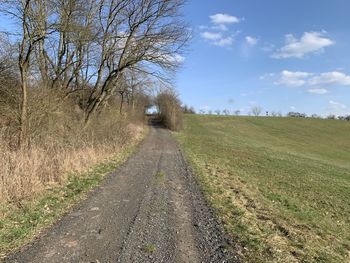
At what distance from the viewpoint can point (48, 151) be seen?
11898 millimetres

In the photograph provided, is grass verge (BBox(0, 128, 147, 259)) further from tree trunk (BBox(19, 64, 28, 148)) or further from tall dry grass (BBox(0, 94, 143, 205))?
tree trunk (BBox(19, 64, 28, 148))

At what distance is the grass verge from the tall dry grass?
11.1 inches

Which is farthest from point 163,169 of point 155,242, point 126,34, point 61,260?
point 126,34

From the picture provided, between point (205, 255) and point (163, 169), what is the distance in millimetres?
8418

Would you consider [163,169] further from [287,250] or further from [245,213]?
[287,250]

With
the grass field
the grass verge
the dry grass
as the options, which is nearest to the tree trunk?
the dry grass

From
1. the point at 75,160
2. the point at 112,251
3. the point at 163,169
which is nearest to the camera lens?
the point at 112,251

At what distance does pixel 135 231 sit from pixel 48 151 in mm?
6822

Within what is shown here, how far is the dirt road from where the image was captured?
5.14m

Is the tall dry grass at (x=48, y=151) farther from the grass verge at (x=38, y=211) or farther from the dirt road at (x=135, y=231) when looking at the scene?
the dirt road at (x=135, y=231)

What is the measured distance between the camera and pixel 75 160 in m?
12.1

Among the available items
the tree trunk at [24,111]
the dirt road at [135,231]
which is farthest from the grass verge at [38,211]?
the tree trunk at [24,111]

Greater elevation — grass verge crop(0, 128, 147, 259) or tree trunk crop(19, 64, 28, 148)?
tree trunk crop(19, 64, 28, 148)

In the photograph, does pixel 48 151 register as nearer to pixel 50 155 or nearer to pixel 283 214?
pixel 50 155
